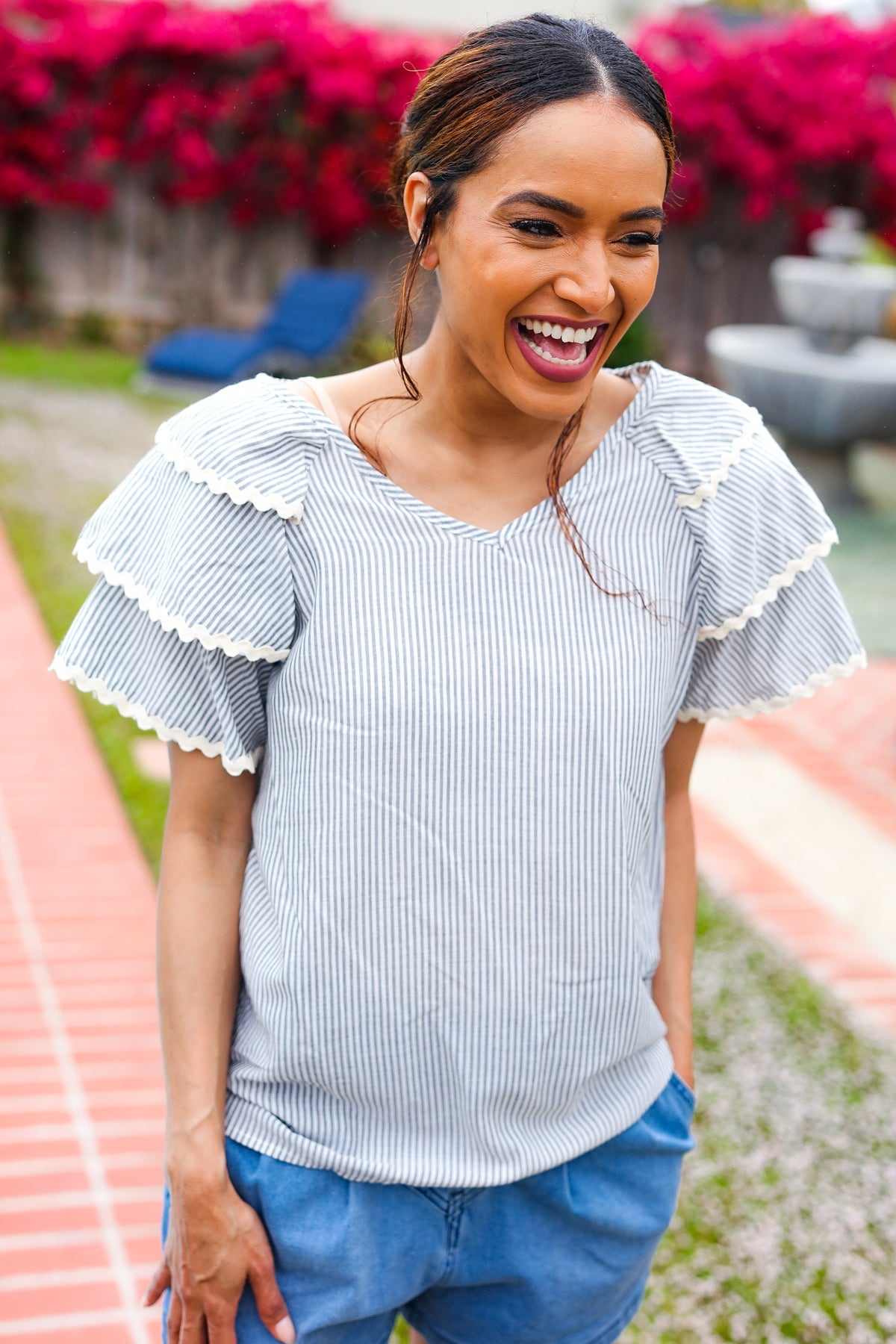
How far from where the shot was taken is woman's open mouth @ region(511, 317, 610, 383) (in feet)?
4.28

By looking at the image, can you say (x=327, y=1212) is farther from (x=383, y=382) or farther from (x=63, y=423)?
(x=63, y=423)

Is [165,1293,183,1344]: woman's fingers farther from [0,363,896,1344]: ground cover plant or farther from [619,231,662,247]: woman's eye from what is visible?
[0,363,896,1344]: ground cover plant

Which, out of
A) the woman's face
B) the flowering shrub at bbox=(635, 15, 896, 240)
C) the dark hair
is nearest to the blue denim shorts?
the dark hair

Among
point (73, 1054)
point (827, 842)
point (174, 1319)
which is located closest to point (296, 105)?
point (827, 842)

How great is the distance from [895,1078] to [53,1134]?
1.81 metres

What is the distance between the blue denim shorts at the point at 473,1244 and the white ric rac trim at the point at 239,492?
598 millimetres

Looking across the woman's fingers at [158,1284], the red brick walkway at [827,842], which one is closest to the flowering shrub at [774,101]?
the red brick walkway at [827,842]

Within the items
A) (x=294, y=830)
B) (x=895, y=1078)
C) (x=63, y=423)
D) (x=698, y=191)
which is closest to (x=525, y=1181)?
(x=294, y=830)

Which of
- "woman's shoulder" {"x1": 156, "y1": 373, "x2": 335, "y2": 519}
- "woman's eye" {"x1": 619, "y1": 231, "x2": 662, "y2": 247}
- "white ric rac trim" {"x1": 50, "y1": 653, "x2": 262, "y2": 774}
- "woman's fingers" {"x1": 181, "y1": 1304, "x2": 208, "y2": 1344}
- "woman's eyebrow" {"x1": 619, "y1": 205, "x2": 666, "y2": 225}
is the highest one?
"woman's eyebrow" {"x1": 619, "y1": 205, "x2": 666, "y2": 225}

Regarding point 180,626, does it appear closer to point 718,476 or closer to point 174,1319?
point 718,476

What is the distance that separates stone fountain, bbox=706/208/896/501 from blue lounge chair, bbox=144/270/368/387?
8.89 feet

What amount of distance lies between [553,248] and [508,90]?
5.4 inches

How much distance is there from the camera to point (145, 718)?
4.40ft

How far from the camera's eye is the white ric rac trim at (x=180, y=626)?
1.30m
